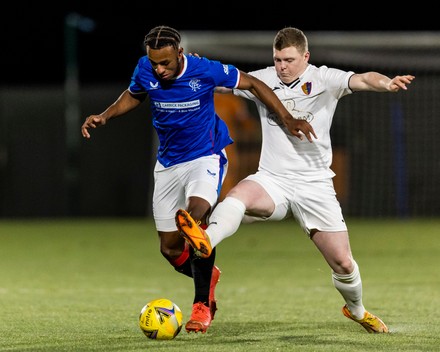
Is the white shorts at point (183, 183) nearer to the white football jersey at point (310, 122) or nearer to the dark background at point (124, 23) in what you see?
the white football jersey at point (310, 122)

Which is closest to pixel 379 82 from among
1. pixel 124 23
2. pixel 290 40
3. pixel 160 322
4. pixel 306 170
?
pixel 290 40

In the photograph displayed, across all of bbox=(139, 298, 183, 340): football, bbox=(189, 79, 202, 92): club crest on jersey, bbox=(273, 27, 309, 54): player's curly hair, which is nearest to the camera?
bbox=(139, 298, 183, 340): football

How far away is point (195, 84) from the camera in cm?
771

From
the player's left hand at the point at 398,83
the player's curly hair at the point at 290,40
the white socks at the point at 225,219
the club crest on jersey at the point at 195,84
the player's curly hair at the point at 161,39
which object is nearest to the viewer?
the white socks at the point at 225,219

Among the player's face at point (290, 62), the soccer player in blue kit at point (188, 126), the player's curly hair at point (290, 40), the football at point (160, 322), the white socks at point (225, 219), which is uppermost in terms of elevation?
the player's curly hair at point (290, 40)

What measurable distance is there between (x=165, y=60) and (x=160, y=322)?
70.1 inches

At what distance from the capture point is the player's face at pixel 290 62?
Result: 294 inches

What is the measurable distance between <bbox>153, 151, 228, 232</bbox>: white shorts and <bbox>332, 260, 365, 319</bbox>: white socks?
1029 mm

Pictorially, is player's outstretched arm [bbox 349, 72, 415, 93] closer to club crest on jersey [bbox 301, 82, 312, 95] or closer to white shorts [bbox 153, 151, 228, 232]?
club crest on jersey [bbox 301, 82, 312, 95]

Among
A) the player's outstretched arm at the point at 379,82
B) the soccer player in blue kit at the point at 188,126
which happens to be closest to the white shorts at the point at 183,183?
the soccer player in blue kit at the point at 188,126

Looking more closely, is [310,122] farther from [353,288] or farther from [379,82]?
[353,288]

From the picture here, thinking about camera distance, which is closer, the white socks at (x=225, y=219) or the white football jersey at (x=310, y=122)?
the white socks at (x=225, y=219)

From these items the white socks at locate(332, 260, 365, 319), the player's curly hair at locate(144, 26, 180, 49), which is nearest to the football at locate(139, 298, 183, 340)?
the white socks at locate(332, 260, 365, 319)

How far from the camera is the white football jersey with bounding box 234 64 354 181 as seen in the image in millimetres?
7578
